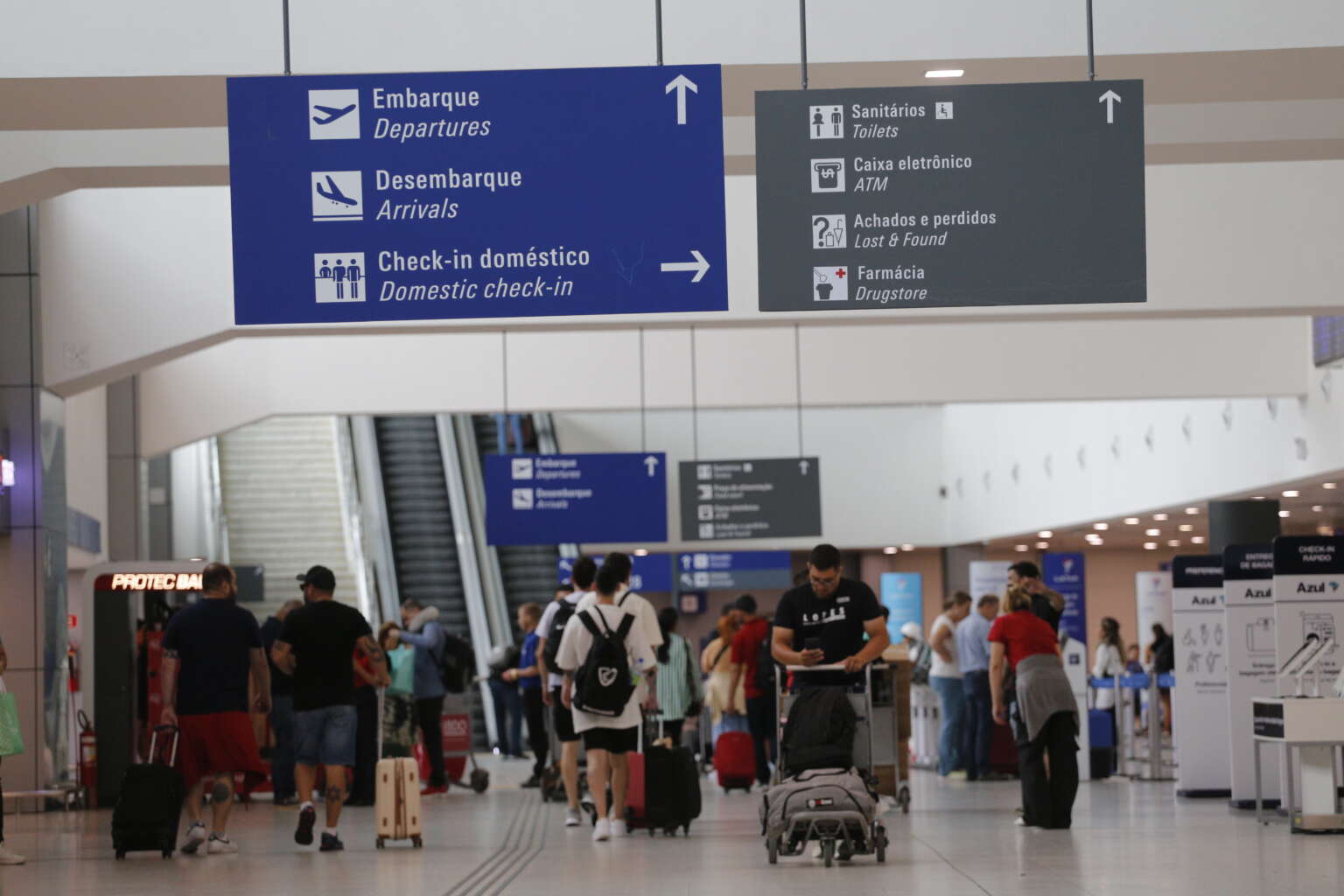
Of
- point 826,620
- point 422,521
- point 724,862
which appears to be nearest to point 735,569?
point 422,521

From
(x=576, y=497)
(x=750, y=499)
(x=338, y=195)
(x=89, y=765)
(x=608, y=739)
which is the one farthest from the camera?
(x=750, y=499)

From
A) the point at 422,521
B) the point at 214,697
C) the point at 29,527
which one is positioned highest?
the point at 422,521

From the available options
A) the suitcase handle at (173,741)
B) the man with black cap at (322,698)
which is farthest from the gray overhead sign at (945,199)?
the suitcase handle at (173,741)

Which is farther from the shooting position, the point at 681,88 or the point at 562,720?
the point at 562,720

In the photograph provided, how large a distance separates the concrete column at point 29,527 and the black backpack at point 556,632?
3.96m

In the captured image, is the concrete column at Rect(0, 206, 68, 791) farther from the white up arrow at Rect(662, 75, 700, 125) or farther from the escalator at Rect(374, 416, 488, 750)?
the escalator at Rect(374, 416, 488, 750)

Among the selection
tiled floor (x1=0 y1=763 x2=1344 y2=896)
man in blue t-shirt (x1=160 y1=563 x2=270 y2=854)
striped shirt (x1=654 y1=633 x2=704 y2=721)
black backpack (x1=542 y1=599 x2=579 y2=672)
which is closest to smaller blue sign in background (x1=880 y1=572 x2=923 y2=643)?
striped shirt (x1=654 y1=633 x2=704 y2=721)

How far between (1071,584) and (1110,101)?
582 inches

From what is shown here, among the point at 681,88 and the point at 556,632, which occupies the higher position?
the point at 681,88

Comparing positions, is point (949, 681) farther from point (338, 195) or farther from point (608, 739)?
point (338, 195)

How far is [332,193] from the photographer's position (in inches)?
285

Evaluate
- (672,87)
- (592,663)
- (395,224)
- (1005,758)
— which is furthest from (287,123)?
(1005,758)

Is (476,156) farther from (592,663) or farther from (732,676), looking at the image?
(732,676)

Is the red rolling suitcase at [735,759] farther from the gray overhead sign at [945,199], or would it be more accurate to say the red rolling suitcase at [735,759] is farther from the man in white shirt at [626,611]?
the gray overhead sign at [945,199]
